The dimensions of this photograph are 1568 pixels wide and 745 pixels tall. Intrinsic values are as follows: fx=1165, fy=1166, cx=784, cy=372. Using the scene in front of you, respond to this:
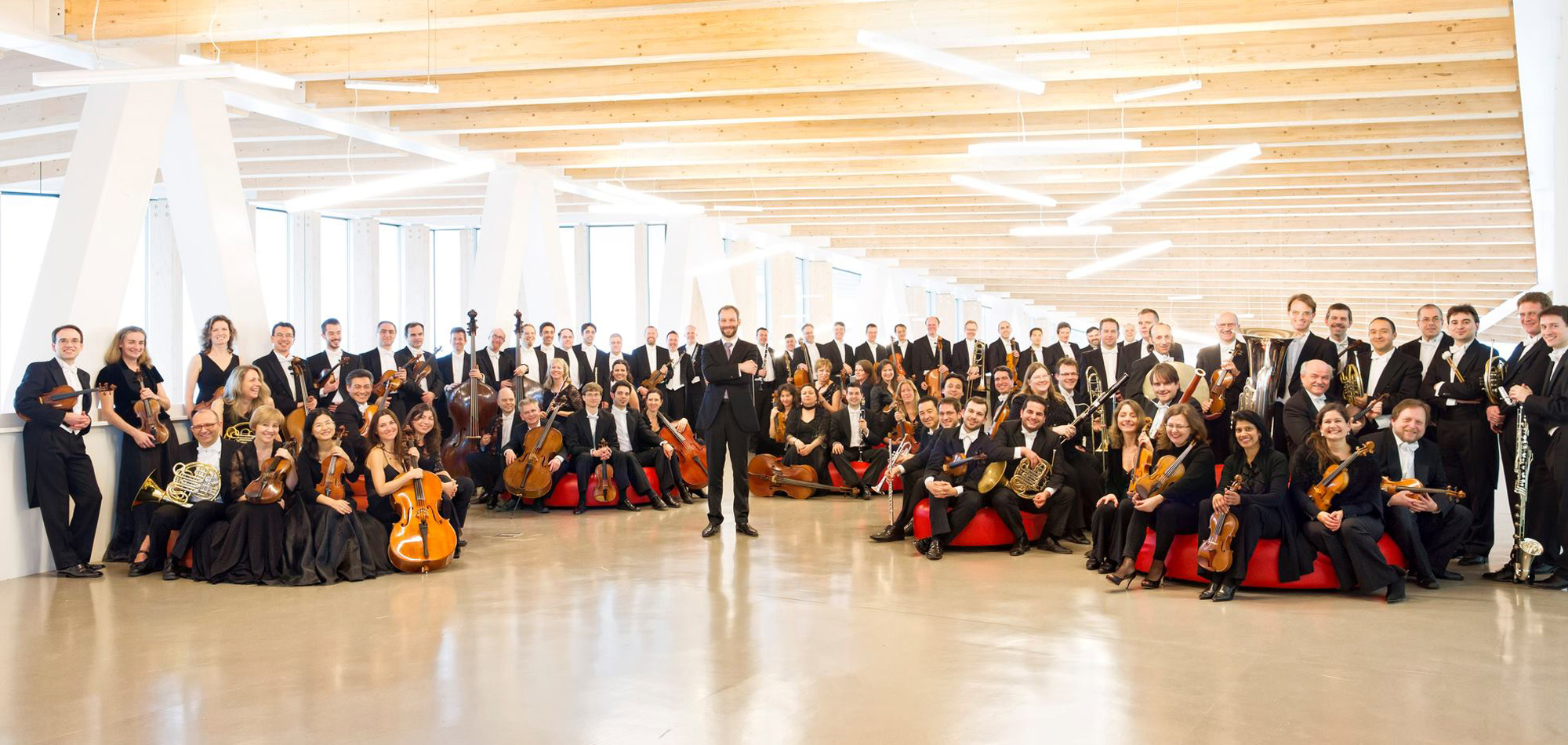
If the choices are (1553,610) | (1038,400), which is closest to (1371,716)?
(1553,610)

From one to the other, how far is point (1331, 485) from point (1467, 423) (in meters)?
1.22

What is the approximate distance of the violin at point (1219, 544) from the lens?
505cm

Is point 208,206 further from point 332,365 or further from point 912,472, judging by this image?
point 912,472

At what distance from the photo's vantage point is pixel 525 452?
792cm

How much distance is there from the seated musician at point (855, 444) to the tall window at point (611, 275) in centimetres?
697

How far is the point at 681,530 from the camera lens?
7176 mm

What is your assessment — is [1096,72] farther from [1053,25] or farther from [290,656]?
[290,656]

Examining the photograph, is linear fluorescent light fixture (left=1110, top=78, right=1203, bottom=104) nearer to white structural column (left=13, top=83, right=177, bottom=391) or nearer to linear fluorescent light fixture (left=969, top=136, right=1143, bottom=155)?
linear fluorescent light fixture (left=969, top=136, right=1143, bottom=155)

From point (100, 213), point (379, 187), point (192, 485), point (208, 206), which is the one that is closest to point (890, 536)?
point (192, 485)

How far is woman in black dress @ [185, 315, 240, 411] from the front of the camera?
21.8ft

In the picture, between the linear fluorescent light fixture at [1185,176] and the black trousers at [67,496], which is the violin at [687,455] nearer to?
the linear fluorescent light fixture at [1185,176]

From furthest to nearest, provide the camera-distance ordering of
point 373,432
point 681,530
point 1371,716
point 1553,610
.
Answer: point 681,530 → point 373,432 → point 1553,610 → point 1371,716

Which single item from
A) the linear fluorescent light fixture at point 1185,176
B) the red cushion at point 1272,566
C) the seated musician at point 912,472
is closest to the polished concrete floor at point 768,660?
the red cushion at point 1272,566

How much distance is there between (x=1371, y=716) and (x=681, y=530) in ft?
14.7
